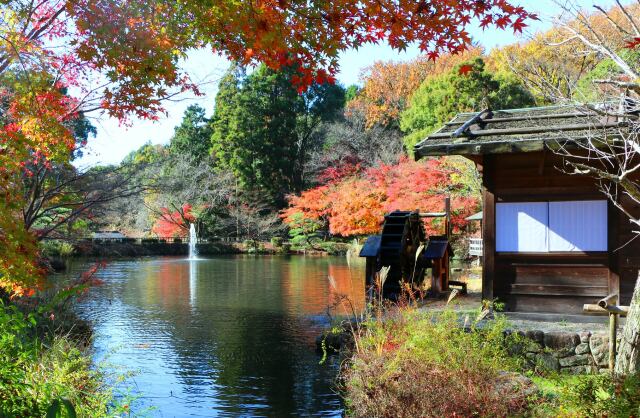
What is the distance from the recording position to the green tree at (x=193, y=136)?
36.9 metres

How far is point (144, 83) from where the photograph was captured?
19.9 ft

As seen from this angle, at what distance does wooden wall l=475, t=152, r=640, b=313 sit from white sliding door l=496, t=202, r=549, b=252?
0.09 m

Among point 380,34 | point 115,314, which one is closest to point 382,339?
point 380,34

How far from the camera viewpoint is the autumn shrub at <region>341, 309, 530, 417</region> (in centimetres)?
465

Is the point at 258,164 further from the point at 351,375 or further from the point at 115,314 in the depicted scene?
Result: the point at 351,375

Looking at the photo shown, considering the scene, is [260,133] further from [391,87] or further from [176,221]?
[391,87]

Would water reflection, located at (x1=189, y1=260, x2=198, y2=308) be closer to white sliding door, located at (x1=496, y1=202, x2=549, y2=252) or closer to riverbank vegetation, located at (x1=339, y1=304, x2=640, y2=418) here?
white sliding door, located at (x1=496, y1=202, x2=549, y2=252)

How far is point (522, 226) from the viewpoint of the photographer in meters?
8.48

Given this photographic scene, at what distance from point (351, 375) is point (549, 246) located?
4103mm

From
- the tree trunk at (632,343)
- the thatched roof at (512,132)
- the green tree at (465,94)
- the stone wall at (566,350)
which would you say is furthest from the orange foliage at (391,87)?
the tree trunk at (632,343)

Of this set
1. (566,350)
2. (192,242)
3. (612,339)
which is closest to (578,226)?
(566,350)

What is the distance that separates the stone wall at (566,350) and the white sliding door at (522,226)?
5.65 ft

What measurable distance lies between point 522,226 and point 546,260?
577mm

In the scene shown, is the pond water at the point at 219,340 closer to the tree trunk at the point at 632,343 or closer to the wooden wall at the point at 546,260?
the wooden wall at the point at 546,260
